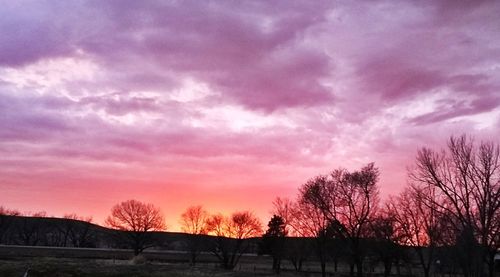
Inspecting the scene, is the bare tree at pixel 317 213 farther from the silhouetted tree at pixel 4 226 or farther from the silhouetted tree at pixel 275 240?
the silhouetted tree at pixel 4 226

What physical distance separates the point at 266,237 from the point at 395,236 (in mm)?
43162

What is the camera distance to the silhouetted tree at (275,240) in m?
85.8

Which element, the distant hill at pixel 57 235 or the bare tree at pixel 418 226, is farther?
the distant hill at pixel 57 235

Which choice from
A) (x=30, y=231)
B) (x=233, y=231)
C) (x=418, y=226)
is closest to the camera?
(x=418, y=226)

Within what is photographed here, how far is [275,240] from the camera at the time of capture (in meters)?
92.9

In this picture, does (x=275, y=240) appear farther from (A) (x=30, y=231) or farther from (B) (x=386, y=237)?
(A) (x=30, y=231)

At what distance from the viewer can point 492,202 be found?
42781 mm

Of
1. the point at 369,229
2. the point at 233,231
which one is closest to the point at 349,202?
the point at 369,229

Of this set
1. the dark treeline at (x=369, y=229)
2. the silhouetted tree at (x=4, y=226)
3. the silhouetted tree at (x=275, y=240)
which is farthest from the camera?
the silhouetted tree at (x=4, y=226)

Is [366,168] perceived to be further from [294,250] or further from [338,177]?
[294,250]

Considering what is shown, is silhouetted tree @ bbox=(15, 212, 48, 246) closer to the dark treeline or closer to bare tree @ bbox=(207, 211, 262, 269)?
the dark treeline

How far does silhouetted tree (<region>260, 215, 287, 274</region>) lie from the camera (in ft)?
281

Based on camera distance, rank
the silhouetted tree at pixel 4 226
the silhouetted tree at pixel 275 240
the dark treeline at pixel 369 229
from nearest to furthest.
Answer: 1. the dark treeline at pixel 369 229
2. the silhouetted tree at pixel 275 240
3. the silhouetted tree at pixel 4 226

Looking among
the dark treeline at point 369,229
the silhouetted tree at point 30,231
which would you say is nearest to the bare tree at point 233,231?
the dark treeline at point 369,229
